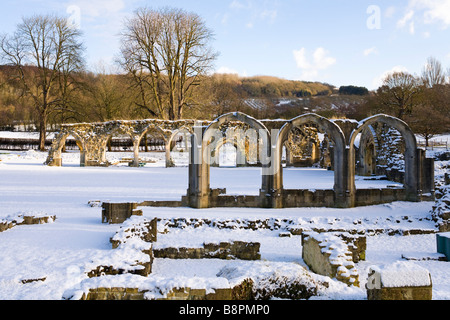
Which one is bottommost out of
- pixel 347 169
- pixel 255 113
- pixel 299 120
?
pixel 347 169

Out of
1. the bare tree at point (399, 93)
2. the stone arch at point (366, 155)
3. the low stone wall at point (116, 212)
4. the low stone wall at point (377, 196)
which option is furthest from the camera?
the bare tree at point (399, 93)

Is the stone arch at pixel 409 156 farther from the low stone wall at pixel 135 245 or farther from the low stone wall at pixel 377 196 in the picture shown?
the low stone wall at pixel 135 245

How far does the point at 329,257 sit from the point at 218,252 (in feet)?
6.96

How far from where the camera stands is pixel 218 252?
6.72 m

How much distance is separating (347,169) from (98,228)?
736 centimetres

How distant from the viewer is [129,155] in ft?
111

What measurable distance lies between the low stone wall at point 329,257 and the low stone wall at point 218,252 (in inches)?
37.8

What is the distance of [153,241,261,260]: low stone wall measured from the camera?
6617 mm

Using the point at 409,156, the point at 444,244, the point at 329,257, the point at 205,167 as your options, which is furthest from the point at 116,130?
the point at 444,244

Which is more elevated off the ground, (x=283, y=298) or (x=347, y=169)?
(x=347, y=169)

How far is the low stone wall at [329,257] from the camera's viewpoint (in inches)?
209

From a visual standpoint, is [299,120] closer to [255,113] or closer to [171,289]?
[171,289]

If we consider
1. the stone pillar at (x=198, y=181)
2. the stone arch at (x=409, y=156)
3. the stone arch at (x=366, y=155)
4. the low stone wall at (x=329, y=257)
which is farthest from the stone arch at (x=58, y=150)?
the low stone wall at (x=329, y=257)
